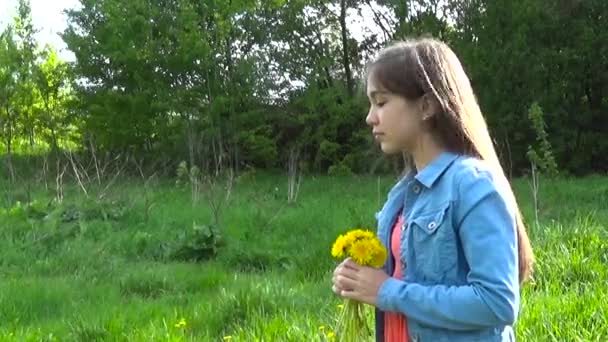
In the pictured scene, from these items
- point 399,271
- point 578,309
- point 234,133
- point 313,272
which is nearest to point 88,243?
point 313,272

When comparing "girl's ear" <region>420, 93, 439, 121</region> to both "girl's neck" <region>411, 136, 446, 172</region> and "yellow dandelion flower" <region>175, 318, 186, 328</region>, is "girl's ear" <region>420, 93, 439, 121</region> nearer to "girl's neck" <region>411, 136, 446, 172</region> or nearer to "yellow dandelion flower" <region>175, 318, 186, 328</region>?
"girl's neck" <region>411, 136, 446, 172</region>

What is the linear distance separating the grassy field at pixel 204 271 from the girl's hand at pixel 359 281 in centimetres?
234

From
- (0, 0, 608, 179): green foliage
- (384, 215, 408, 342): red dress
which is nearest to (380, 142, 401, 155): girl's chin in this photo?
(384, 215, 408, 342): red dress

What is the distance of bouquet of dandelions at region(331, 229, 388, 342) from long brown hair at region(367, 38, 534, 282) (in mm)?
276

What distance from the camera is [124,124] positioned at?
2502 centimetres

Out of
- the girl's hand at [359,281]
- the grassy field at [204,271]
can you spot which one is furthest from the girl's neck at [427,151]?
the grassy field at [204,271]

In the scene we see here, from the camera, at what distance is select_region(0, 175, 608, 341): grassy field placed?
4977 mm

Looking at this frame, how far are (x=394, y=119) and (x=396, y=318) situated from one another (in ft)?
1.48

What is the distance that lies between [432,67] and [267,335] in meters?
2.78

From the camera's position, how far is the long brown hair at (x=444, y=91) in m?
2.07

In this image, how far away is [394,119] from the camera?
2.10 meters

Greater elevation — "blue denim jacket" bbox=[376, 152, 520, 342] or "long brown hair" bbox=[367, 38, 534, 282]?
"long brown hair" bbox=[367, 38, 534, 282]

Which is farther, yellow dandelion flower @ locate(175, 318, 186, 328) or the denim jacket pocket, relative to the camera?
yellow dandelion flower @ locate(175, 318, 186, 328)

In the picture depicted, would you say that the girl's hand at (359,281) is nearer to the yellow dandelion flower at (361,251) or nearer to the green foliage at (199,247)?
the yellow dandelion flower at (361,251)
